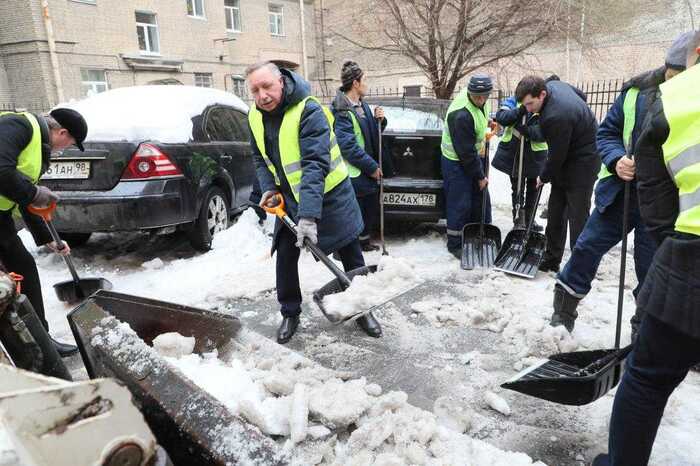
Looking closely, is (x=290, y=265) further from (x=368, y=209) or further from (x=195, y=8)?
(x=195, y=8)

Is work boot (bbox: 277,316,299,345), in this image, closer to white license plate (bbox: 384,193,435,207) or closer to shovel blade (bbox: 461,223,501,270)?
shovel blade (bbox: 461,223,501,270)

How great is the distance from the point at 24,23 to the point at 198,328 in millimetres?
18793

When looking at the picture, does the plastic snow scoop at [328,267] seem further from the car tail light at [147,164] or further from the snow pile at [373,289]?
the car tail light at [147,164]

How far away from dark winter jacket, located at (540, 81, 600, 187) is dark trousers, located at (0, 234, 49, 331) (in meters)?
4.09

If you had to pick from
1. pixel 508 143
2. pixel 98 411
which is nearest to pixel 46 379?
pixel 98 411

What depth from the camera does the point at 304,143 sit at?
126 inches

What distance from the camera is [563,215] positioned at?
4.89 m

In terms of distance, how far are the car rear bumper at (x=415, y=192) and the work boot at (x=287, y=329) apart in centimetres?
236

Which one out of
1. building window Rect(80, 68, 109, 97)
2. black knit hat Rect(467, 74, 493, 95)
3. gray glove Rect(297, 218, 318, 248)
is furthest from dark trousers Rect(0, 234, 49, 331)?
building window Rect(80, 68, 109, 97)

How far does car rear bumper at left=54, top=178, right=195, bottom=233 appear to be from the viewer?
15.3 feet

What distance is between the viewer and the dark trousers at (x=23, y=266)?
328 centimetres

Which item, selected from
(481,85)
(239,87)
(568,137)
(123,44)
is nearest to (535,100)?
(568,137)

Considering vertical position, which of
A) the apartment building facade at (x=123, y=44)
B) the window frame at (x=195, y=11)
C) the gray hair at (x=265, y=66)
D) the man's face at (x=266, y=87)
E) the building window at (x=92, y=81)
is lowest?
the man's face at (x=266, y=87)

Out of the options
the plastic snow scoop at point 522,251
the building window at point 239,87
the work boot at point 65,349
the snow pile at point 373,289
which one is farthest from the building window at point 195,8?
the snow pile at point 373,289
